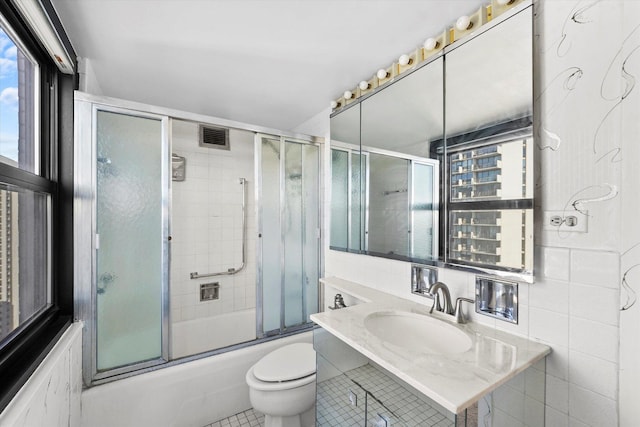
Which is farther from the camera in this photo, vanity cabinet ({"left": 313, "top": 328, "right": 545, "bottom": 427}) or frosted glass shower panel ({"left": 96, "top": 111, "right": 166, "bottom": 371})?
frosted glass shower panel ({"left": 96, "top": 111, "right": 166, "bottom": 371})

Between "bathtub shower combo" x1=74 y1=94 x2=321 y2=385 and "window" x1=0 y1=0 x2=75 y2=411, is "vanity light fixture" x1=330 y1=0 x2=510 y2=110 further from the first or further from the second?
"window" x1=0 y1=0 x2=75 y2=411

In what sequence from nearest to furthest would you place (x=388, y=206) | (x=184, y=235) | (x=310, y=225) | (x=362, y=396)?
(x=362, y=396) → (x=388, y=206) → (x=310, y=225) → (x=184, y=235)

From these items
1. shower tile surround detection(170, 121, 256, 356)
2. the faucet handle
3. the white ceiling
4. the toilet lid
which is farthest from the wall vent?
the faucet handle

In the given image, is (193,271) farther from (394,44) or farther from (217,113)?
(394,44)

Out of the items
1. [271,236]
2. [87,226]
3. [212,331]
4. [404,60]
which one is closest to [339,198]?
[271,236]

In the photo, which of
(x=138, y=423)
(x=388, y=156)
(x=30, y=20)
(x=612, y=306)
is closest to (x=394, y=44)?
(x=388, y=156)

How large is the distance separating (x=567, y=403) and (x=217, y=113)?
287cm

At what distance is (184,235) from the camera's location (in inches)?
110

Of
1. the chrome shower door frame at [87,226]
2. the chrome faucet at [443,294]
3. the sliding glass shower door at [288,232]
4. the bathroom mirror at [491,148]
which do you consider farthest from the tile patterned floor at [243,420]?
the bathroom mirror at [491,148]

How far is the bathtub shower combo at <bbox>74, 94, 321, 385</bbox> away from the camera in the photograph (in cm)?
159

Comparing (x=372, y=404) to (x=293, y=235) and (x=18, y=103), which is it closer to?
(x=293, y=235)

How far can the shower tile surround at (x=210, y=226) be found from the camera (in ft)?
9.05

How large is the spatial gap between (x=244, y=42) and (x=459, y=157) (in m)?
1.29

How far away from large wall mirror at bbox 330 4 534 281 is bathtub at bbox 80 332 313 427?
1229 millimetres
